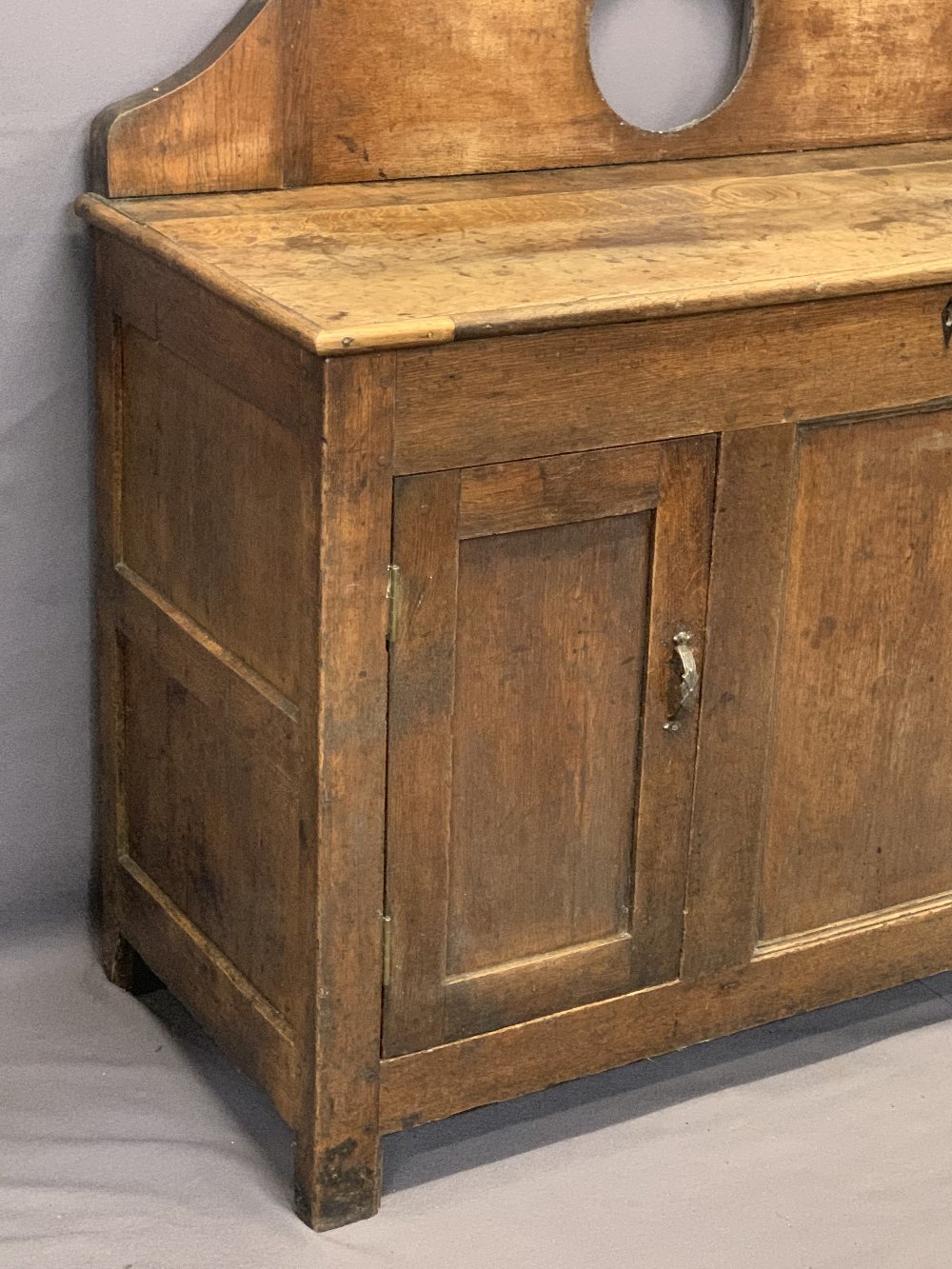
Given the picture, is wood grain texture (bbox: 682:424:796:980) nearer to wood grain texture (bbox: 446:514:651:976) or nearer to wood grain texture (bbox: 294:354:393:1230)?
wood grain texture (bbox: 446:514:651:976)

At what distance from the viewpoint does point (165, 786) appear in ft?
8.07

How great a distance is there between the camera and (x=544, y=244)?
2.21 m

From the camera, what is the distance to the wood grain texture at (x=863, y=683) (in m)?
2.28

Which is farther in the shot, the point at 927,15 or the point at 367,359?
the point at 927,15

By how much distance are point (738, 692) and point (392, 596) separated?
1.59 ft

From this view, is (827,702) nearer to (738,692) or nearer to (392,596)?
(738,692)

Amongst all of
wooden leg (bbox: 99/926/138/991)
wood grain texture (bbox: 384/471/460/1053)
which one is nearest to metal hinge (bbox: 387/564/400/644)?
wood grain texture (bbox: 384/471/460/1053)

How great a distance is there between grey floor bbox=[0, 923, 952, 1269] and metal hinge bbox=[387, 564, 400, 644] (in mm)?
704

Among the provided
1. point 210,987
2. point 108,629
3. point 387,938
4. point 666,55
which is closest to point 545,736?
point 387,938

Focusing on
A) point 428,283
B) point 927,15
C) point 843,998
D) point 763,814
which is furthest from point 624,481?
point 927,15

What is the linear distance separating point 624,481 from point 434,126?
648mm

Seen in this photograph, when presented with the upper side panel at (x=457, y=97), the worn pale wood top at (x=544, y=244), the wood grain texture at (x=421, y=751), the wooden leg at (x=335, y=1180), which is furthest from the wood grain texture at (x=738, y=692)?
the upper side panel at (x=457, y=97)

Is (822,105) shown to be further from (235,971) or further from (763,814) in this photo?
(235,971)

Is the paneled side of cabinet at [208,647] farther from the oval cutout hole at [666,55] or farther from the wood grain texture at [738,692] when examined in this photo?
the oval cutout hole at [666,55]
